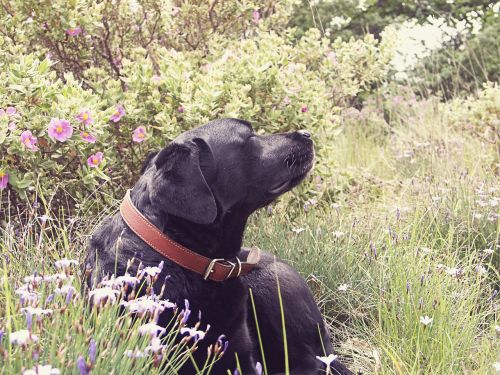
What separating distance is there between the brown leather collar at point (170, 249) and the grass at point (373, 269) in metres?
0.31

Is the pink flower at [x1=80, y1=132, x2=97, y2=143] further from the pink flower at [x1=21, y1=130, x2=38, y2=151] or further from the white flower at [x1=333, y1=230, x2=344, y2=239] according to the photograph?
the white flower at [x1=333, y1=230, x2=344, y2=239]

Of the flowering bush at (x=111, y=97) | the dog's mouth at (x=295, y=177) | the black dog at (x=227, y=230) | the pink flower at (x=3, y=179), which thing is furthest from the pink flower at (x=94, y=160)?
the dog's mouth at (x=295, y=177)

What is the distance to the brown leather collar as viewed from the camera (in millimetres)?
2723

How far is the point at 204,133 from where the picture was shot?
3064 millimetres

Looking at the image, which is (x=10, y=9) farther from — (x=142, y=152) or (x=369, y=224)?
(x=369, y=224)

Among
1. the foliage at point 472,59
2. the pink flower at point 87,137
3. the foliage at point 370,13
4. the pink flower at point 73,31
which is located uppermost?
the pink flower at point 73,31

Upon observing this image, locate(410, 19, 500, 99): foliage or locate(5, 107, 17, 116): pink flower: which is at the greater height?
locate(5, 107, 17, 116): pink flower

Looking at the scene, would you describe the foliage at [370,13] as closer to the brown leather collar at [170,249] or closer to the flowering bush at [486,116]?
the flowering bush at [486,116]

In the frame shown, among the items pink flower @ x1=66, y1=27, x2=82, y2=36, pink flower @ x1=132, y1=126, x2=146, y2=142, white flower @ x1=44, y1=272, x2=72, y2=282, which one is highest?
pink flower @ x1=66, y1=27, x2=82, y2=36

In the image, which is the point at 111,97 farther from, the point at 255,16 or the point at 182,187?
the point at 255,16

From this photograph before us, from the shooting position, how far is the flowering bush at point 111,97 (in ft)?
12.1

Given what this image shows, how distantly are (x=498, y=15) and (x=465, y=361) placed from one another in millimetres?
9062

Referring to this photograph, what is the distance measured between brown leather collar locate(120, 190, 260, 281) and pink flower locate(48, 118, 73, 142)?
92 centimetres

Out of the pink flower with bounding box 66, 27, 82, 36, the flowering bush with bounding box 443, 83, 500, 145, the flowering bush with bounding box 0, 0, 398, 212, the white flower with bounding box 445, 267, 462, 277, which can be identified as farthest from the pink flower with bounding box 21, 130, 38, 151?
the flowering bush with bounding box 443, 83, 500, 145
